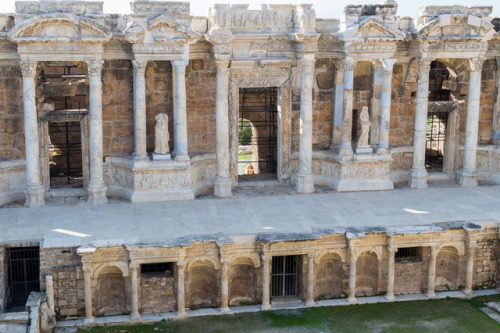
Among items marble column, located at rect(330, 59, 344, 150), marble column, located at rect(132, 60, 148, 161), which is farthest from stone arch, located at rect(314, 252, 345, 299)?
marble column, located at rect(132, 60, 148, 161)

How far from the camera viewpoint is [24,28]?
66.9 feet

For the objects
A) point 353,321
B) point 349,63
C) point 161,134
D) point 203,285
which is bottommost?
point 353,321

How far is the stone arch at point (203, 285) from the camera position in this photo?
18.9m

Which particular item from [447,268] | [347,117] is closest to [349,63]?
[347,117]

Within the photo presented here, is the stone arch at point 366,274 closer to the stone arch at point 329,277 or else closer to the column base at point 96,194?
the stone arch at point 329,277

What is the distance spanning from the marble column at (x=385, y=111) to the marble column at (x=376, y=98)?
12.2 inches

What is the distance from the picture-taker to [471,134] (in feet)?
80.4

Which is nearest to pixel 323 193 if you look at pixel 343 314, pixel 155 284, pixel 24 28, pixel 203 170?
pixel 203 170

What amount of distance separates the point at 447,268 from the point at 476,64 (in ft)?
23.8

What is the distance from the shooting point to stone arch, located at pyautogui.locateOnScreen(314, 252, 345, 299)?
1962 centimetres

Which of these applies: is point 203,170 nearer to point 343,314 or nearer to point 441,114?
point 343,314

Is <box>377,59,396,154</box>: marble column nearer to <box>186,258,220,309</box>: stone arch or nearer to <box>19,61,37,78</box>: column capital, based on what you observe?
<box>186,258,220,309</box>: stone arch

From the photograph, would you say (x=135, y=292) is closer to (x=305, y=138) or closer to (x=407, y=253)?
(x=407, y=253)

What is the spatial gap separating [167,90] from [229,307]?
7.93 meters
